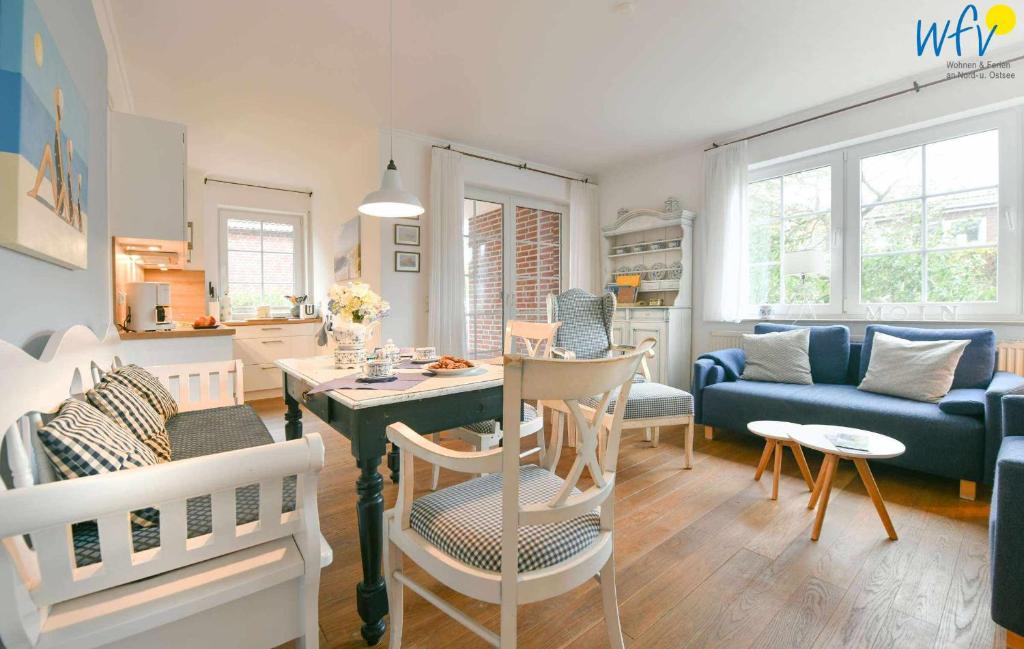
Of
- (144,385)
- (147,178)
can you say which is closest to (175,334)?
(147,178)

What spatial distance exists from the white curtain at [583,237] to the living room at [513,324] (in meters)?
0.05

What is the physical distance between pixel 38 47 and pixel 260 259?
15.3 feet

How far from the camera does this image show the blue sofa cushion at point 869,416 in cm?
229

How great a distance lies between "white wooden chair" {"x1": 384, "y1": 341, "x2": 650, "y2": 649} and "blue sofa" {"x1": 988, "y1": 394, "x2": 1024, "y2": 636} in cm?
112

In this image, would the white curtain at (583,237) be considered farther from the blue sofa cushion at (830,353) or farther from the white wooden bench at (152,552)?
the white wooden bench at (152,552)

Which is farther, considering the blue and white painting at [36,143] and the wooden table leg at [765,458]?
the wooden table leg at [765,458]

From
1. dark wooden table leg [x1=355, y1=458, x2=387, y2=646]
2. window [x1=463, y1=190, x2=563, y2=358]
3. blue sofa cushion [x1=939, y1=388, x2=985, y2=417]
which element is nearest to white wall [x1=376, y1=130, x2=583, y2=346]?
window [x1=463, y1=190, x2=563, y2=358]

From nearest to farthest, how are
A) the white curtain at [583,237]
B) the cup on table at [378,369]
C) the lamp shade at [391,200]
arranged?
1. the cup on table at [378,369]
2. the lamp shade at [391,200]
3. the white curtain at [583,237]

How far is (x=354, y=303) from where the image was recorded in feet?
6.72

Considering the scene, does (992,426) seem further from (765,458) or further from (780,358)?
(780,358)

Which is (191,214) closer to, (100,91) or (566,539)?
(100,91)

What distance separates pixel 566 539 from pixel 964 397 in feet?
→ 8.96

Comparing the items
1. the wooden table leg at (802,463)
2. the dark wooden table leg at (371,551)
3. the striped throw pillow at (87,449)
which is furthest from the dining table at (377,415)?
the wooden table leg at (802,463)

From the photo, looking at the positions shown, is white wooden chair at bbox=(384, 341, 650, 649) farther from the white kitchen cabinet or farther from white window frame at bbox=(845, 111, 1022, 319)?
the white kitchen cabinet
